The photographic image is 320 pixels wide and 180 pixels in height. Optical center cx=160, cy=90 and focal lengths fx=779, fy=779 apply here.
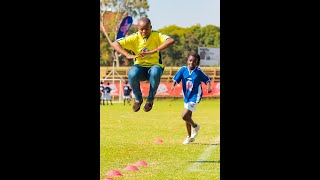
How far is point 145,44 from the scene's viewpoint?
6703 mm

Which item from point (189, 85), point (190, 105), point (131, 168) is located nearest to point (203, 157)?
point (131, 168)

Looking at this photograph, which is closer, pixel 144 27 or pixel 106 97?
pixel 144 27

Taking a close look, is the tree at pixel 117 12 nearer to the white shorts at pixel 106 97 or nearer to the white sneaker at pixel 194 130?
the white sneaker at pixel 194 130

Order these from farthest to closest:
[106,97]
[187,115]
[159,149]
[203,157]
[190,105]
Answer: [106,97]
[159,149]
[203,157]
[187,115]
[190,105]

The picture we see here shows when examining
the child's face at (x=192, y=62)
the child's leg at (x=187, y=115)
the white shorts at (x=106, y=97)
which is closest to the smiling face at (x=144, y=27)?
the child's face at (x=192, y=62)

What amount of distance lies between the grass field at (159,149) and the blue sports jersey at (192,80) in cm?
80

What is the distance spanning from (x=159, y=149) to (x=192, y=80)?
5.57 ft

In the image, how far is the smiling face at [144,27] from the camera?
6648mm

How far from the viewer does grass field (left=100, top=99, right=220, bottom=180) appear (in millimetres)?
7609

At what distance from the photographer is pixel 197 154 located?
8289 mm

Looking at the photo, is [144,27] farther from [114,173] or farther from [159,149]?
[159,149]
